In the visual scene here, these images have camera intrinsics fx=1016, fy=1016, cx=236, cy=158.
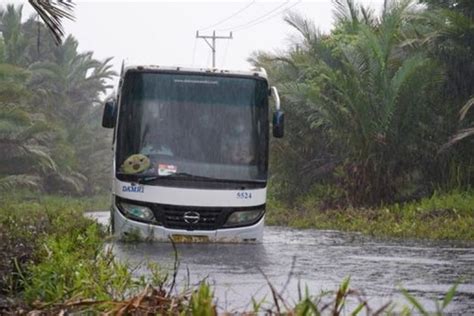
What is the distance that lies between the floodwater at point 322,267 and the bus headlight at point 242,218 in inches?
12.4

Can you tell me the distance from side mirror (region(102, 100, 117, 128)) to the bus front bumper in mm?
1254

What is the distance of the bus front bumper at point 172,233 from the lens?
1333 cm

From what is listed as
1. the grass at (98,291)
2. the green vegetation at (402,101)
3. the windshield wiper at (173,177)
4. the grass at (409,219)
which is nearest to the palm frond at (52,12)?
the grass at (98,291)

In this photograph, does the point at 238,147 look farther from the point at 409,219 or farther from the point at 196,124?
the point at 409,219

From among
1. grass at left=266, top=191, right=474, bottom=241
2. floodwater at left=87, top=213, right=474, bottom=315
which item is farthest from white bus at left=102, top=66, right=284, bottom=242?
grass at left=266, top=191, right=474, bottom=241

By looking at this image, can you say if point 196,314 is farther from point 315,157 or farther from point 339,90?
point 315,157

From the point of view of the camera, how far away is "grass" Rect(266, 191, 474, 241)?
1797 centimetres

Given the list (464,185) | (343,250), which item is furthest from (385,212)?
(343,250)

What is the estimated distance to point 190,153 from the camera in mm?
13742

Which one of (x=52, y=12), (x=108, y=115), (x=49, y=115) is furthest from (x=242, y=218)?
(x=49, y=115)

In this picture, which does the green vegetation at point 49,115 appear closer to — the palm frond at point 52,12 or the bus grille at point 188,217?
the bus grille at point 188,217

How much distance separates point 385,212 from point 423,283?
12.3 metres

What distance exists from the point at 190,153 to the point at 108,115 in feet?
4.15

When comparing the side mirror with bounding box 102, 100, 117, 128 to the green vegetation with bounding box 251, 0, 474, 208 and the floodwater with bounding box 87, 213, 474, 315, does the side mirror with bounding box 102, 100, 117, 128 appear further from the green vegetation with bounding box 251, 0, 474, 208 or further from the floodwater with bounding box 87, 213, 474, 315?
the green vegetation with bounding box 251, 0, 474, 208
